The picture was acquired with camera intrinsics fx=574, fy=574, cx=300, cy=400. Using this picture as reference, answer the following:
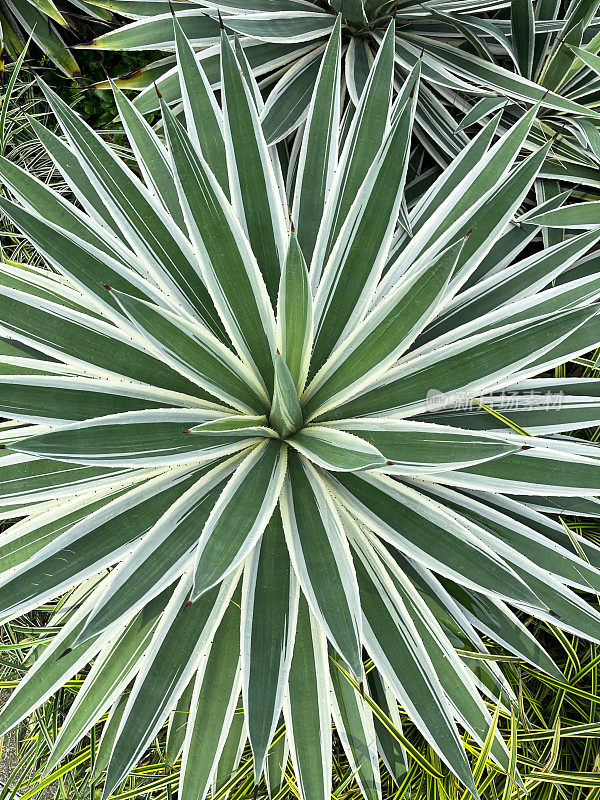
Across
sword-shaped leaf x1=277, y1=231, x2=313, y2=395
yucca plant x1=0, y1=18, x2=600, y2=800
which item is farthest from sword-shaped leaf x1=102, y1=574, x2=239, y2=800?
sword-shaped leaf x1=277, y1=231, x2=313, y2=395

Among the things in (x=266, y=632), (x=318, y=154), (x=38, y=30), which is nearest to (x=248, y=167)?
(x=318, y=154)

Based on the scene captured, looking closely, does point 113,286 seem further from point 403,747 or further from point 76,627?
point 403,747

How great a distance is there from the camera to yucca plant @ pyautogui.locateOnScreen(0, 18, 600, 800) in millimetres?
866

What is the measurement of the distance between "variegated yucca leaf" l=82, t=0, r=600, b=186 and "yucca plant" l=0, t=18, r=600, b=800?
38cm

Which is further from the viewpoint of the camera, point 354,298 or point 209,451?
point 354,298

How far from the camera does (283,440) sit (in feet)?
3.26

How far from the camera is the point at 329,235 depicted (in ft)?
3.46

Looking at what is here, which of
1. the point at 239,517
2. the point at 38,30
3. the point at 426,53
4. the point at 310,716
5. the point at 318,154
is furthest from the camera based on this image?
the point at 38,30

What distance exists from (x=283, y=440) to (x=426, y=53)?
120 cm

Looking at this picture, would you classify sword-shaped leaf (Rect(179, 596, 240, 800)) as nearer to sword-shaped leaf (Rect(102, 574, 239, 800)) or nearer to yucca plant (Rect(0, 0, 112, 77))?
sword-shaped leaf (Rect(102, 574, 239, 800))

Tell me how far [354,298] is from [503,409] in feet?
1.18

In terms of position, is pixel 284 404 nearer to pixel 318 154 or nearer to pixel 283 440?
pixel 283 440

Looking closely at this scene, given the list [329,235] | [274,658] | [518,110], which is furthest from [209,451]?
[518,110]

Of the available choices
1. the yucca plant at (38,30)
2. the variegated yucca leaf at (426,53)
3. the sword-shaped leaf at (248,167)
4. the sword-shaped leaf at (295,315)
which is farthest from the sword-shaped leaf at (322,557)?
the yucca plant at (38,30)
